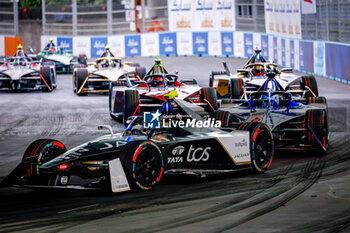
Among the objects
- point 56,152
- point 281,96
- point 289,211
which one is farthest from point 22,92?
point 289,211

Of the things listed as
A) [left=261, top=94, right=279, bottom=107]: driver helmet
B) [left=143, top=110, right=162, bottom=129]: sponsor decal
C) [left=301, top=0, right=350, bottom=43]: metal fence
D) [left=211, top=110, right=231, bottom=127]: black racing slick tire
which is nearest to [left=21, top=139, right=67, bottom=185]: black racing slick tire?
[left=143, top=110, right=162, bottom=129]: sponsor decal

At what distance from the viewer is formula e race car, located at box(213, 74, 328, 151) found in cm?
1269

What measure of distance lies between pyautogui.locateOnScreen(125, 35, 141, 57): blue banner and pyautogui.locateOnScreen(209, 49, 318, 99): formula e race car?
24.8 meters

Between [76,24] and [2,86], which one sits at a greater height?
[76,24]

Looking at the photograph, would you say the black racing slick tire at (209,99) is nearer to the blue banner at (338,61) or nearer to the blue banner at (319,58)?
the blue banner at (338,61)

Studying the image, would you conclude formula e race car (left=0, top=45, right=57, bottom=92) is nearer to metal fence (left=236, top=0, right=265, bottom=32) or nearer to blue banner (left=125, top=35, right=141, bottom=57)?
metal fence (left=236, top=0, right=265, bottom=32)

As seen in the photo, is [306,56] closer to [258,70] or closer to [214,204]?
[258,70]

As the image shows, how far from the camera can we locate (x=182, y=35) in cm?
4756

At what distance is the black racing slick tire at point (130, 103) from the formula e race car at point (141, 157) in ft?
20.2

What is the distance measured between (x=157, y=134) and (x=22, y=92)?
19.0 meters

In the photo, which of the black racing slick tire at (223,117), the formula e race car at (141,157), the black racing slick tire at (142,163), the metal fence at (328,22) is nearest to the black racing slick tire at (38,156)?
the formula e race car at (141,157)

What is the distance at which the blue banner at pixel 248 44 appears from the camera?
4125 centimetres

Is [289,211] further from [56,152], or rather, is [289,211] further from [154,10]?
[154,10]

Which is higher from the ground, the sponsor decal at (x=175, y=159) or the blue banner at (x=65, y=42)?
the blue banner at (x=65, y=42)
